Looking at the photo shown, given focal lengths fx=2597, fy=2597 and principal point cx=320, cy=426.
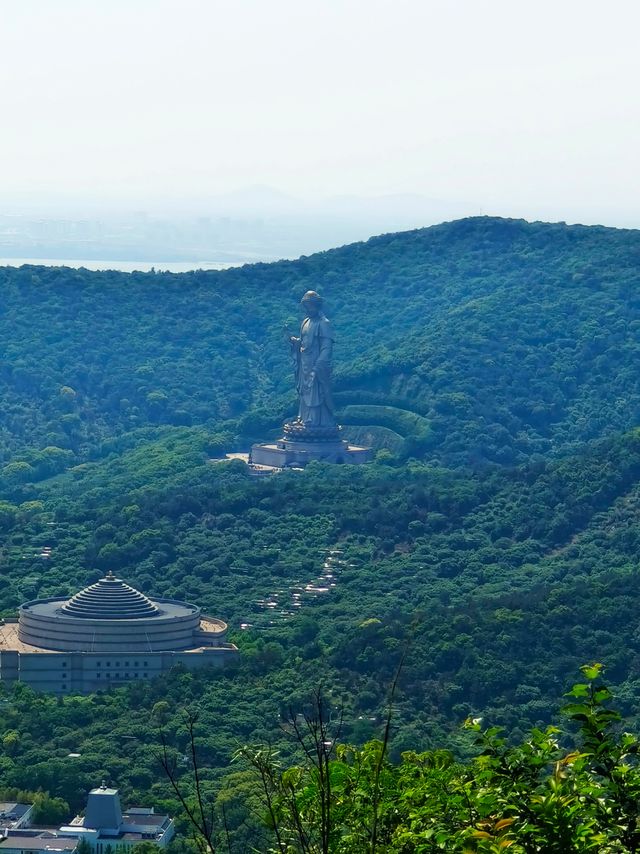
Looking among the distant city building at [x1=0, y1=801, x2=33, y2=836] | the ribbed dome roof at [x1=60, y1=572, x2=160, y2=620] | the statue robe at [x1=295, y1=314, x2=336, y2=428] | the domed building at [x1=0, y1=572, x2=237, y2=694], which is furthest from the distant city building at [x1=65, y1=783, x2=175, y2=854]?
the statue robe at [x1=295, y1=314, x2=336, y2=428]

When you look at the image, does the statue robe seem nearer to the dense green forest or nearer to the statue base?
the statue base

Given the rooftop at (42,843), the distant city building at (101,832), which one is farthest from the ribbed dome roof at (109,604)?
the rooftop at (42,843)

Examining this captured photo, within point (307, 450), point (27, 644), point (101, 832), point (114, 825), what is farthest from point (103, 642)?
point (307, 450)

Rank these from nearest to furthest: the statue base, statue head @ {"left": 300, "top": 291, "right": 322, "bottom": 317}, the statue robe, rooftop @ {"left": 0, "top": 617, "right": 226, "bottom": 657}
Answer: rooftop @ {"left": 0, "top": 617, "right": 226, "bottom": 657}, statue head @ {"left": 300, "top": 291, "right": 322, "bottom": 317}, the statue base, the statue robe

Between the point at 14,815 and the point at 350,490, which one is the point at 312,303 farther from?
the point at 14,815

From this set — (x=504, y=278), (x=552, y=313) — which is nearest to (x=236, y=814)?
(x=552, y=313)
